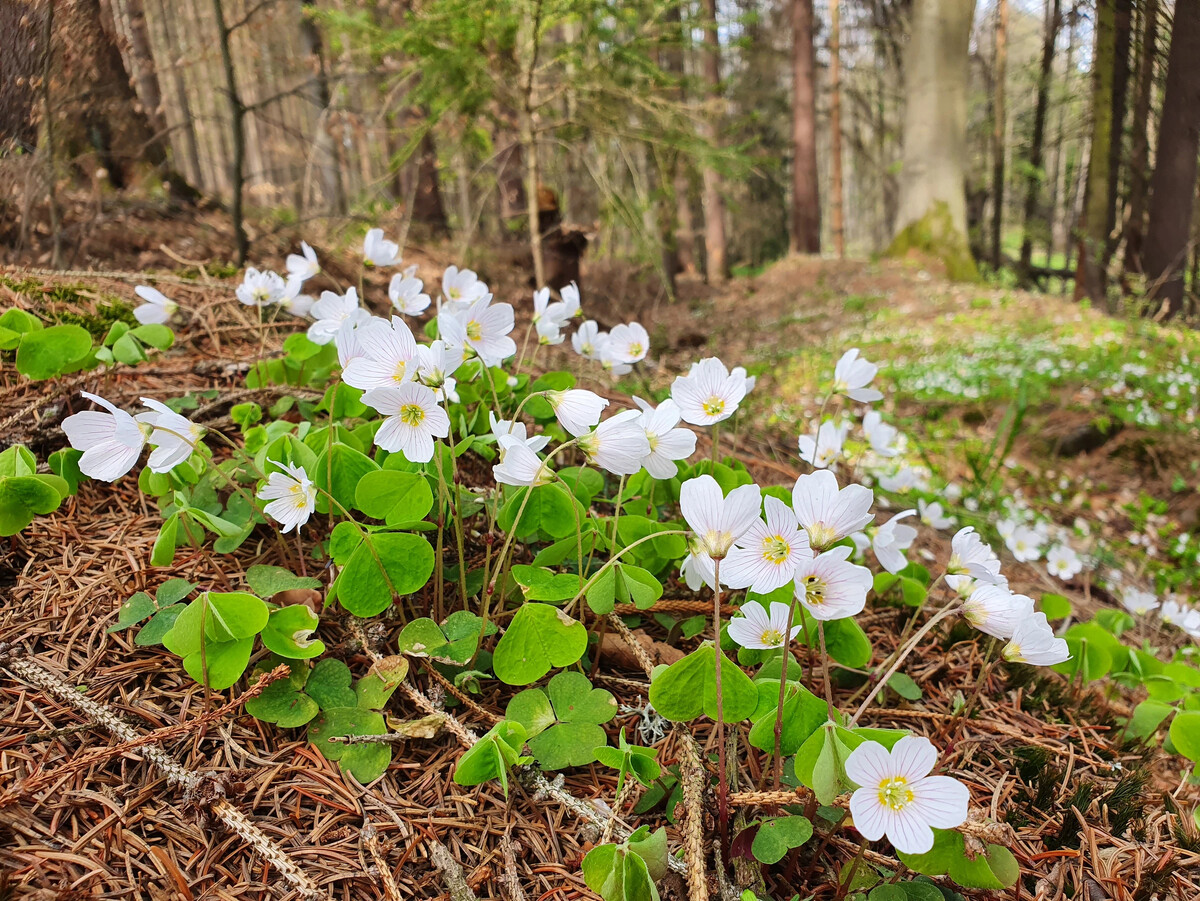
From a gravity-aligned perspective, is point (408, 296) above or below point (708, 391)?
above

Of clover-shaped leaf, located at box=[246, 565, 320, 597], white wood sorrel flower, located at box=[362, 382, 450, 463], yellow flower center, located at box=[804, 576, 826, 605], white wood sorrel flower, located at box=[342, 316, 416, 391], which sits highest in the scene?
white wood sorrel flower, located at box=[342, 316, 416, 391]

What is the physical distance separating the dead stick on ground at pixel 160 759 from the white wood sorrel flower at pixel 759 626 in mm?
744

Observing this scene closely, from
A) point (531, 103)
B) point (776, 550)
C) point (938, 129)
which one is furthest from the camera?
point (938, 129)

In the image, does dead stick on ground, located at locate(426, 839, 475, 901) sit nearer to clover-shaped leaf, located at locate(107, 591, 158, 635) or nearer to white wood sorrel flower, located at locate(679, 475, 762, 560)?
white wood sorrel flower, located at locate(679, 475, 762, 560)

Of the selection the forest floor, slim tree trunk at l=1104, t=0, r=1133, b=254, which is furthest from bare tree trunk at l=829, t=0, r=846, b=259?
the forest floor

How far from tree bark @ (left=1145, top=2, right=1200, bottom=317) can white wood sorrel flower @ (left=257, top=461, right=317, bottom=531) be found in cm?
891

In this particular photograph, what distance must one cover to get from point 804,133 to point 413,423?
17.3 metres

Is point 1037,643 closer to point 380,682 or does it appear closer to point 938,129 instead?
point 380,682

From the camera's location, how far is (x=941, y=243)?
1197 centimetres

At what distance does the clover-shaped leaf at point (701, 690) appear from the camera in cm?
101

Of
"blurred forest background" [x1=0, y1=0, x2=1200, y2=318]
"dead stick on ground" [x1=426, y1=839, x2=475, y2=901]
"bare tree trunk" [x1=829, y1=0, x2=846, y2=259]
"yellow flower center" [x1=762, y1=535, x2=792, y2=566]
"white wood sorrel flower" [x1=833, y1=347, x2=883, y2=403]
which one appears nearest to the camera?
"dead stick on ground" [x1=426, y1=839, x2=475, y2=901]

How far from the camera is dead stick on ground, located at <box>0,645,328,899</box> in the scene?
960 mm

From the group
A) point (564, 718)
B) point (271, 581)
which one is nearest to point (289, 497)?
point (271, 581)

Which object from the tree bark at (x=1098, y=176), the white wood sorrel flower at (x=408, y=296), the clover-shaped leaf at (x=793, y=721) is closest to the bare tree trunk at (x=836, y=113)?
the tree bark at (x=1098, y=176)
